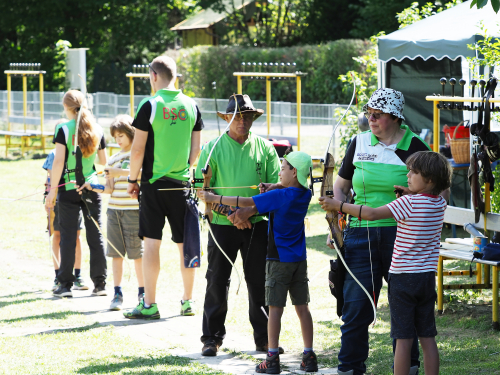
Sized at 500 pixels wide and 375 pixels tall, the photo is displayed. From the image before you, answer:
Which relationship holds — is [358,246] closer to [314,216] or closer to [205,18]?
[314,216]

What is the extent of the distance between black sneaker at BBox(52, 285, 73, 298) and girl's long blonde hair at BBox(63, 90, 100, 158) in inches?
51.8

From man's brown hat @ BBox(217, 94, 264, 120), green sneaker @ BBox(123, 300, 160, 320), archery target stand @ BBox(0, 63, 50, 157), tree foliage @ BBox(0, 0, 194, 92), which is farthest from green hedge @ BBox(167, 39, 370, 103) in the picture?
man's brown hat @ BBox(217, 94, 264, 120)

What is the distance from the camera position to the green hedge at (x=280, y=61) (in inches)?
926

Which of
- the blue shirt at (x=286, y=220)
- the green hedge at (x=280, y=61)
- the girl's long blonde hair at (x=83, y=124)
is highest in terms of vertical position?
the green hedge at (x=280, y=61)

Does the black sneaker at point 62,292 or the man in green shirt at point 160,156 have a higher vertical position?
the man in green shirt at point 160,156

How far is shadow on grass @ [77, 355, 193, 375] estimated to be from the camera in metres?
4.31

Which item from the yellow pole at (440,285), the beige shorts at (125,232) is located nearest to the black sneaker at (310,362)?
the yellow pole at (440,285)

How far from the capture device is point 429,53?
28.5 ft

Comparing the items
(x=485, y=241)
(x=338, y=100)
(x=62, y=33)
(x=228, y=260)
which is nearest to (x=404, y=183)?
(x=228, y=260)

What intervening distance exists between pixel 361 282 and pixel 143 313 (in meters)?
2.38

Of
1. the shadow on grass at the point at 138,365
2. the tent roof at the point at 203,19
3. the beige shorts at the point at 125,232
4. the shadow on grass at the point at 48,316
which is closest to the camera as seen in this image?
the shadow on grass at the point at 138,365

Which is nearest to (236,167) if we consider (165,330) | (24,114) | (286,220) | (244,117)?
(244,117)

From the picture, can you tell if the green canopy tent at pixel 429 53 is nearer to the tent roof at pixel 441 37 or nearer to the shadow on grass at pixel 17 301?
the tent roof at pixel 441 37

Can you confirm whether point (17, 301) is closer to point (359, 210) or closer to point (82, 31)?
point (359, 210)
